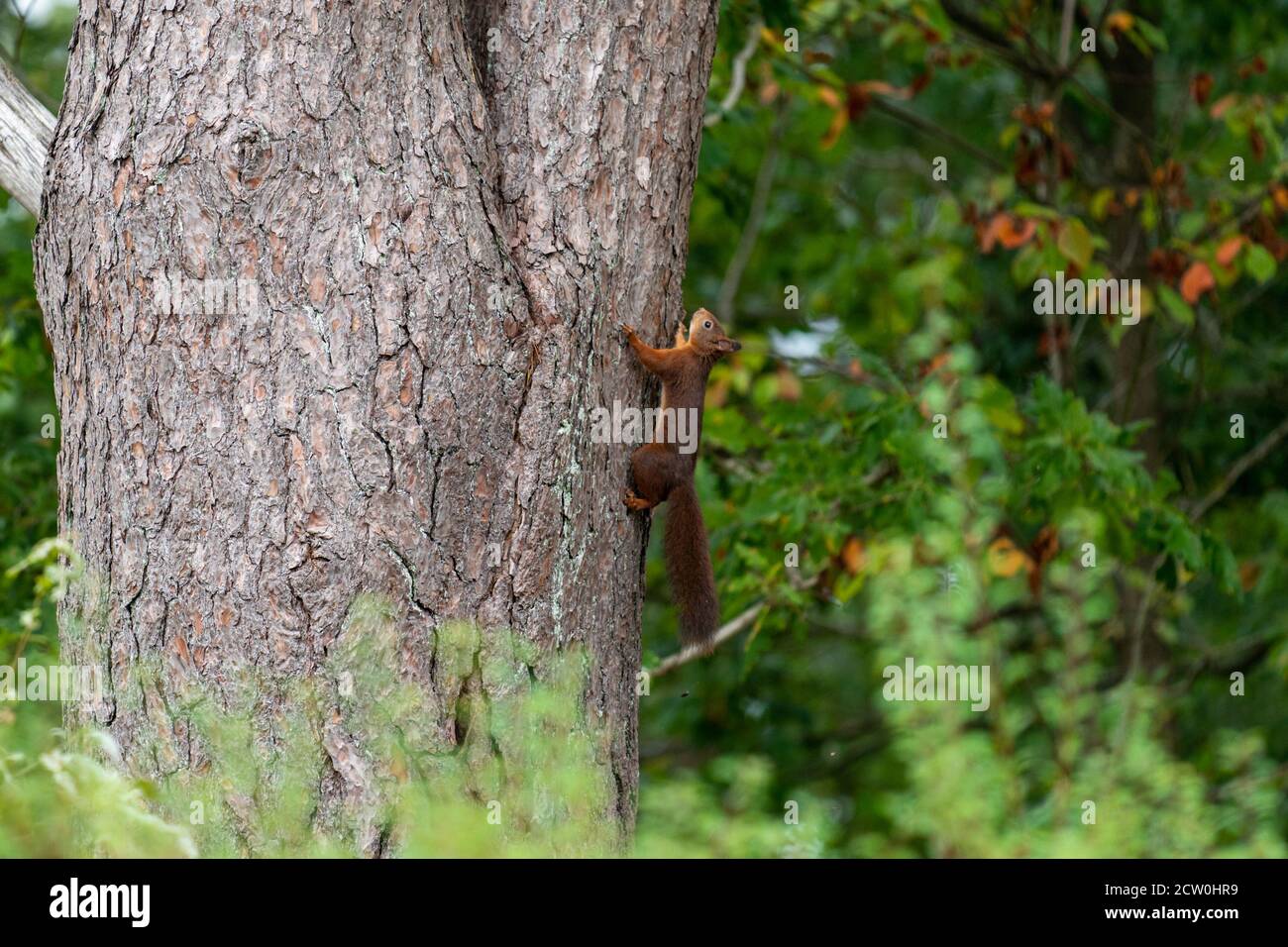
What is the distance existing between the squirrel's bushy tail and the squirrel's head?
537mm

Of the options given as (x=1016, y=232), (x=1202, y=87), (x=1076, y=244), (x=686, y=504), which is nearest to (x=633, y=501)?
(x=686, y=504)

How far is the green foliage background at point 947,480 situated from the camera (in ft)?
6.86

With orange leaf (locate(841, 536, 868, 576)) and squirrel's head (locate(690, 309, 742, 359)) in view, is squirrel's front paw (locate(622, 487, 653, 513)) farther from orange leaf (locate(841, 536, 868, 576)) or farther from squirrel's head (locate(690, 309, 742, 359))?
orange leaf (locate(841, 536, 868, 576))

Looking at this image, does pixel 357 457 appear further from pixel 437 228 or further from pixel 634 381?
pixel 634 381

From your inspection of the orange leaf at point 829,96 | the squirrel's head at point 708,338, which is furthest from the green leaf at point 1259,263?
the squirrel's head at point 708,338

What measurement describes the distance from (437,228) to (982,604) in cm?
143

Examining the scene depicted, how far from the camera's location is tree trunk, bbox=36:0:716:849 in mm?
2904

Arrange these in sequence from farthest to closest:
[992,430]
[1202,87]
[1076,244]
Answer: [1202,87], [1076,244], [992,430]

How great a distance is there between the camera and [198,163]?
296 cm

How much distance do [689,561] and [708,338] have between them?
85 cm

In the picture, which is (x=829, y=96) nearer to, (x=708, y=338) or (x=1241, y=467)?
(x=708, y=338)

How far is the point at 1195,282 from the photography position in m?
7.06

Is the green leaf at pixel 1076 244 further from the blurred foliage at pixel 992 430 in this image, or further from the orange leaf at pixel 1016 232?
the orange leaf at pixel 1016 232

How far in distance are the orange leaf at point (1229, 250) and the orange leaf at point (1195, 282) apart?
0.10 m
